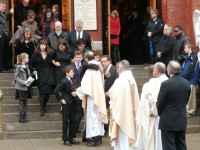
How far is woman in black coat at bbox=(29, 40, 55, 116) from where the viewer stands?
53.4ft

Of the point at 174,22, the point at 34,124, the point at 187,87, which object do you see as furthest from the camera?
the point at 174,22

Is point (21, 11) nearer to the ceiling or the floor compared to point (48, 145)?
nearer to the ceiling

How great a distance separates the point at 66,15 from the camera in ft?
67.1

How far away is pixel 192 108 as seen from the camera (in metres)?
17.0

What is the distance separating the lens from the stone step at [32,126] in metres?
15.9

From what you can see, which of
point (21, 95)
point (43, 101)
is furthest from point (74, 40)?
point (21, 95)

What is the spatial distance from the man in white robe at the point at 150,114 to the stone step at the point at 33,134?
326 cm

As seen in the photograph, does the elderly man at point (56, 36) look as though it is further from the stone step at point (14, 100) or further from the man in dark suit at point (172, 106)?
the man in dark suit at point (172, 106)

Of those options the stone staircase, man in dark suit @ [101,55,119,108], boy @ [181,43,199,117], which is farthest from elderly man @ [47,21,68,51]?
boy @ [181,43,199,117]

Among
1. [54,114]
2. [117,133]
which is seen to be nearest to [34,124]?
[54,114]

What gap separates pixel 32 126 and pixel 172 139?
4913mm

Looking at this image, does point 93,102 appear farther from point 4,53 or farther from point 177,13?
point 177,13

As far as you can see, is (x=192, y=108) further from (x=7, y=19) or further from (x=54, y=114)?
(x=7, y=19)

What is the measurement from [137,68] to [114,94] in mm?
7138
